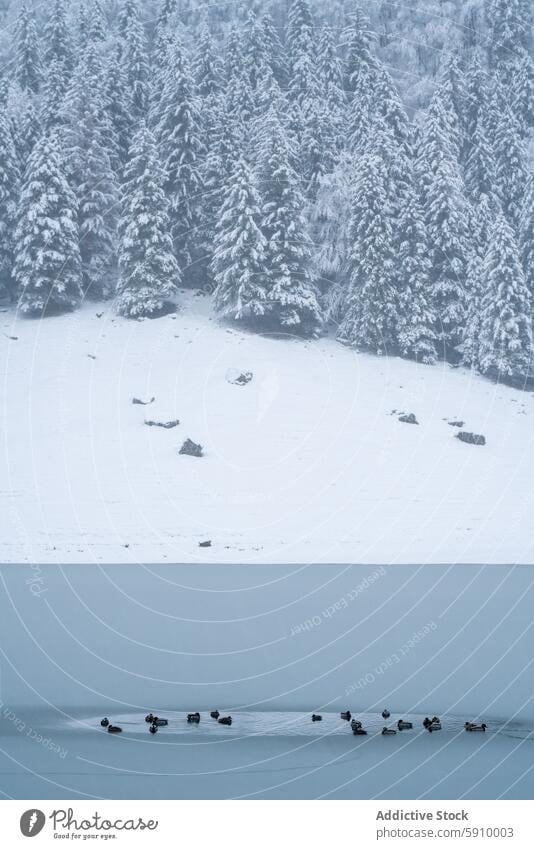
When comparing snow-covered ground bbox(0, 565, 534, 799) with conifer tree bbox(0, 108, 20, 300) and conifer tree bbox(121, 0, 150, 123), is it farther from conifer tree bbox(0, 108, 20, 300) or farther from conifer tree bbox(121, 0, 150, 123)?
conifer tree bbox(121, 0, 150, 123)

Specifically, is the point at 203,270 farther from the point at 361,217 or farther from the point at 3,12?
the point at 3,12

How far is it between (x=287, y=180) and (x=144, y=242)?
698 cm

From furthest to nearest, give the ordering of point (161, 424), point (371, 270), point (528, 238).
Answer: point (528, 238)
point (371, 270)
point (161, 424)

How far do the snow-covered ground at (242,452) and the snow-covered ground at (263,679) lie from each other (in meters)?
2.36

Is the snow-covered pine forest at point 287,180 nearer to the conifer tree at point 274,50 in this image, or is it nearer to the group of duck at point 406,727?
the conifer tree at point 274,50

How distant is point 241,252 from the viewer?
3478cm

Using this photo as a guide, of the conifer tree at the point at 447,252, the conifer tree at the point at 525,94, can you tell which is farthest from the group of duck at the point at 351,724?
the conifer tree at the point at 525,94

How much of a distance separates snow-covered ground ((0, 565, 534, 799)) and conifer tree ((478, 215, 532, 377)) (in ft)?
59.6

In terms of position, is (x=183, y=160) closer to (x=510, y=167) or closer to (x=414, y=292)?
(x=414, y=292)

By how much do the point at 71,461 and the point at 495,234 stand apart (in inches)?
822

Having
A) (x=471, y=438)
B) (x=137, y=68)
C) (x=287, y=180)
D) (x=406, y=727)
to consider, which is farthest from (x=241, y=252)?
(x=406, y=727)

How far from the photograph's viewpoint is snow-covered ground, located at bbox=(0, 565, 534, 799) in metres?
7.60

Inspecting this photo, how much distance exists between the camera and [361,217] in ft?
119

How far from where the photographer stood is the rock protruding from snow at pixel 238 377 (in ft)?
99.1
